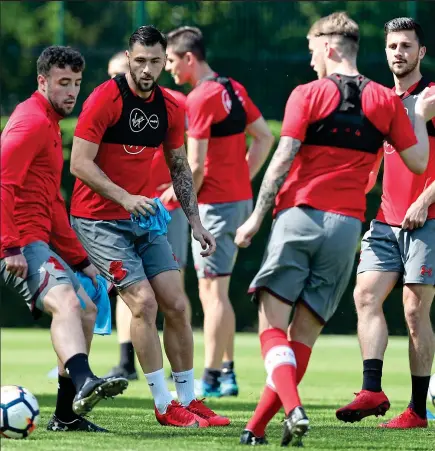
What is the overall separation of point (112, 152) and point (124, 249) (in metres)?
0.57

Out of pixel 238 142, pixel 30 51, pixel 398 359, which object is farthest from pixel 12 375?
pixel 30 51

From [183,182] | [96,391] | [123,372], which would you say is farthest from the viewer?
[123,372]

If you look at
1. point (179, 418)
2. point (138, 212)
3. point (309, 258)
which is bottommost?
point (179, 418)

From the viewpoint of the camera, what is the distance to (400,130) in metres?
6.36

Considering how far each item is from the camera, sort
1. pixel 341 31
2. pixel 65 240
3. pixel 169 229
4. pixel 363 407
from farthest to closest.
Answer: pixel 169 229 → pixel 363 407 → pixel 65 240 → pixel 341 31

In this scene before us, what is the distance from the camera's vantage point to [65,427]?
671 cm

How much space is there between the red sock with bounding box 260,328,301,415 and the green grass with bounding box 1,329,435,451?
298 millimetres

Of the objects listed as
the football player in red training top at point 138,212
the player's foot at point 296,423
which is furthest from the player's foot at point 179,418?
the player's foot at point 296,423

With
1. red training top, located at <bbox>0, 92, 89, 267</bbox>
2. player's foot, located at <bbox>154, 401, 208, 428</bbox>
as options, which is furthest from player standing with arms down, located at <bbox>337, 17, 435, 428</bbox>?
red training top, located at <bbox>0, 92, 89, 267</bbox>

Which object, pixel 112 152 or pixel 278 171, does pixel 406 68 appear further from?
pixel 112 152

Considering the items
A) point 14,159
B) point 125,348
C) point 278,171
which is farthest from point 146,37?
point 125,348

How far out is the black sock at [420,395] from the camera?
7258 millimetres

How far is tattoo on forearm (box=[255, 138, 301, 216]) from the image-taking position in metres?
6.07

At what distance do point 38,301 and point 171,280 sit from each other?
101cm
